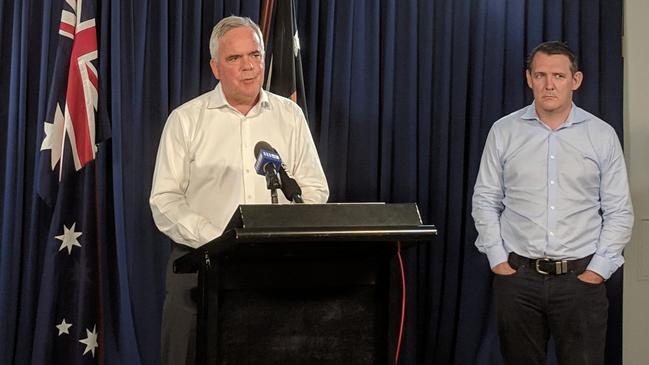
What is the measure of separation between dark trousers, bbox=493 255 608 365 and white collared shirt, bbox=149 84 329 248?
1.02 meters

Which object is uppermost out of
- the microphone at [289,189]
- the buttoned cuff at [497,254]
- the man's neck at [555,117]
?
the man's neck at [555,117]

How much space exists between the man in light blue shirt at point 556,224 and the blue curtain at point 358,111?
0.99 metres

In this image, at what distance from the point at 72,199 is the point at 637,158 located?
9.71 ft

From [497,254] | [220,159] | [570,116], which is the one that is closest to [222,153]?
[220,159]

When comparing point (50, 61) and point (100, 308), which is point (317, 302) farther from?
point (50, 61)

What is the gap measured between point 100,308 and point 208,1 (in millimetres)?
1550

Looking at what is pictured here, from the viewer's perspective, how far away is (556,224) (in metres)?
3.42

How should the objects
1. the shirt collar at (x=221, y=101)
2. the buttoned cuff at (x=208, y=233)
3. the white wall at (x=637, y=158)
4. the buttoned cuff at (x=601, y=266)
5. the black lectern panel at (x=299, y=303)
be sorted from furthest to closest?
the white wall at (x=637, y=158) → the buttoned cuff at (x=601, y=266) → the shirt collar at (x=221, y=101) → the buttoned cuff at (x=208, y=233) → the black lectern panel at (x=299, y=303)

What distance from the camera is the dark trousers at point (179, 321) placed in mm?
2621

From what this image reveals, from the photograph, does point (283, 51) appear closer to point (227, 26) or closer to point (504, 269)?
point (227, 26)

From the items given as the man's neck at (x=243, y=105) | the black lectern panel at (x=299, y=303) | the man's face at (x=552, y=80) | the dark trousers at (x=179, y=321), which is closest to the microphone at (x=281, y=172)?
the black lectern panel at (x=299, y=303)

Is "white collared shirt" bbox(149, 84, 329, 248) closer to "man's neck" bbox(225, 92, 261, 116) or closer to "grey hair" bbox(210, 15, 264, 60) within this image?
"man's neck" bbox(225, 92, 261, 116)

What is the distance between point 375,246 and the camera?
7.35 feet

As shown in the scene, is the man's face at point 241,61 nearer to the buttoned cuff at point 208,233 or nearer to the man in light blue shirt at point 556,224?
the buttoned cuff at point 208,233
